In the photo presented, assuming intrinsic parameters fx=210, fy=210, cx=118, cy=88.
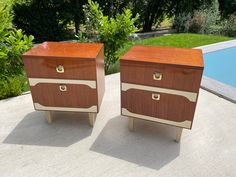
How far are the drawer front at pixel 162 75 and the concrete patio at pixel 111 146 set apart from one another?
67cm

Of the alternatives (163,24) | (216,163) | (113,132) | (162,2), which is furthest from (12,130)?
(163,24)

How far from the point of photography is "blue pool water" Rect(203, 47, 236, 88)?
456cm

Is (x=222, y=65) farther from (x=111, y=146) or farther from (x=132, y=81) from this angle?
(x=111, y=146)

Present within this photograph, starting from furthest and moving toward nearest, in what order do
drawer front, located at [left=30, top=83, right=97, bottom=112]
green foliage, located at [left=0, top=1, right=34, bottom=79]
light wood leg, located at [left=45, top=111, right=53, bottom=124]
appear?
green foliage, located at [left=0, top=1, right=34, bottom=79]
light wood leg, located at [left=45, top=111, right=53, bottom=124]
drawer front, located at [left=30, top=83, right=97, bottom=112]

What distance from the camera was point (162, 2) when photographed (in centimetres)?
912

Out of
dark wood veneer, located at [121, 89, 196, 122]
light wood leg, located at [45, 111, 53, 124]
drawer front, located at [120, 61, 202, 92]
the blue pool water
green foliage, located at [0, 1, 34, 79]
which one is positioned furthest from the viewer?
the blue pool water

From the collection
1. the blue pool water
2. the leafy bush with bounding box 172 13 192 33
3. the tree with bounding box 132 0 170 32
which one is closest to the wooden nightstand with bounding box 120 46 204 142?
the blue pool water

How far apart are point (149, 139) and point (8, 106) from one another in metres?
1.98

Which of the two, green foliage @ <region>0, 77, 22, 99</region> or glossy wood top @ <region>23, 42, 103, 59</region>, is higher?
glossy wood top @ <region>23, 42, 103, 59</region>

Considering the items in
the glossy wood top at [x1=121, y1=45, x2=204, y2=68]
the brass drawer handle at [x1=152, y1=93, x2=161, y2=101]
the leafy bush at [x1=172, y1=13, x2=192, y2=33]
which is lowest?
the brass drawer handle at [x1=152, y1=93, x2=161, y2=101]

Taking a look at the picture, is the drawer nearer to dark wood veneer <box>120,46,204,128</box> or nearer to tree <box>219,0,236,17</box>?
dark wood veneer <box>120,46,204,128</box>

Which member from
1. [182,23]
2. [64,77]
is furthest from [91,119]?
[182,23]

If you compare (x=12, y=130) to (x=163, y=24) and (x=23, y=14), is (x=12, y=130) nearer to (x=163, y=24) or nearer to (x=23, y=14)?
(x=23, y=14)

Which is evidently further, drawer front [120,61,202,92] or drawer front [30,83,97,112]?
drawer front [30,83,97,112]
